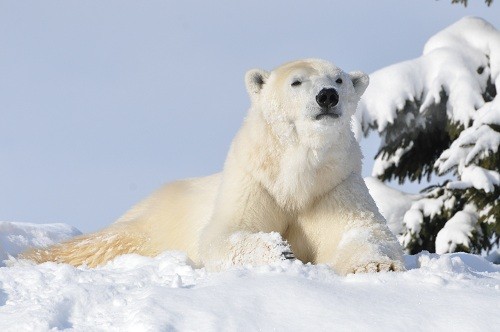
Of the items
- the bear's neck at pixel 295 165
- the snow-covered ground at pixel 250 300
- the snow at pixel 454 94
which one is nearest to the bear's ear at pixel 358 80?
the bear's neck at pixel 295 165

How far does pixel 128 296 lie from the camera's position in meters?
3.13

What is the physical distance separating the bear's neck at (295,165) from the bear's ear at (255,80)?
316mm

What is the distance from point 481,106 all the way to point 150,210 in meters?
4.95

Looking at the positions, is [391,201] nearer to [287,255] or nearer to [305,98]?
[305,98]

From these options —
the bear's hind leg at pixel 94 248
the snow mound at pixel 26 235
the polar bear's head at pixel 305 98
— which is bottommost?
the snow mound at pixel 26 235

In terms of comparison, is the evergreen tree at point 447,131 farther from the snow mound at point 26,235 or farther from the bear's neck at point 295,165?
the bear's neck at point 295,165

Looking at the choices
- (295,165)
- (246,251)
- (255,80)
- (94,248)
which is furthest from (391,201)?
(246,251)

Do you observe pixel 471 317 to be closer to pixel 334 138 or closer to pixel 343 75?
pixel 334 138

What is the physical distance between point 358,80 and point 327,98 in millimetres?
633

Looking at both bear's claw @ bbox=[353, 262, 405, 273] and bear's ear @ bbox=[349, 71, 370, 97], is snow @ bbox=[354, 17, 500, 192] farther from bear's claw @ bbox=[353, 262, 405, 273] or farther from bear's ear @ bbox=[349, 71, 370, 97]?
bear's claw @ bbox=[353, 262, 405, 273]

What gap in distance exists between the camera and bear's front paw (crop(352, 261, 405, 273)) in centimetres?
367

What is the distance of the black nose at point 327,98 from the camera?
418cm

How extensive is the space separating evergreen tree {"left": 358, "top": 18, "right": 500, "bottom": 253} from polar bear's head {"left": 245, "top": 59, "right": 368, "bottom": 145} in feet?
14.3

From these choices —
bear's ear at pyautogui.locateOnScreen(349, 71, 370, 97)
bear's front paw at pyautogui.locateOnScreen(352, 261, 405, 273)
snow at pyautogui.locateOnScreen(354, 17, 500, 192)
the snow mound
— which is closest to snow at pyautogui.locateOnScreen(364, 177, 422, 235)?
snow at pyautogui.locateOnScreen(354, 17, 500, 192)
